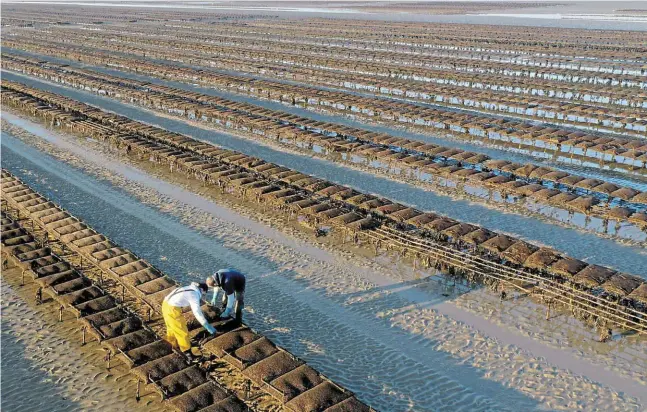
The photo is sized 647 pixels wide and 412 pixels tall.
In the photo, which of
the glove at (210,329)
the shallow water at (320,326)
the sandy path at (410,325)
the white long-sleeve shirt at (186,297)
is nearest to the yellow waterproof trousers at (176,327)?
the white long-sleeve shirt at (186,297)

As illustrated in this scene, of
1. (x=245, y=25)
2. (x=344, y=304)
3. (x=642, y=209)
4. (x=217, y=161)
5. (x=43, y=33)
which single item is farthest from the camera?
(x=245, y=25)

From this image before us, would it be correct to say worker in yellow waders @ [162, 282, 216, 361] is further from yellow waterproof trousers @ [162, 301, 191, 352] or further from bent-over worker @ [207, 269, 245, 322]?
bent-over worker @ [207, 269, 245, 322]

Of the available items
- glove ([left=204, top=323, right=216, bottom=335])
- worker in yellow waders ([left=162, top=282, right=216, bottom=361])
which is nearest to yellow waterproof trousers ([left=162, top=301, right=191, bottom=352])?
worker in yellow waders ([left=162, top=282, right=216, bottom=361])

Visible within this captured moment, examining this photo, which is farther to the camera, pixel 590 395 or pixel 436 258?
pixel 436 258

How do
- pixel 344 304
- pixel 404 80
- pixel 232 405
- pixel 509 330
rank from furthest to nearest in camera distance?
pixel 404 80 → pixel 344 304 → pixel 509 330 → pixel 232 405

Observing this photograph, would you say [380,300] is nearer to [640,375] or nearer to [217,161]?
[640,375]

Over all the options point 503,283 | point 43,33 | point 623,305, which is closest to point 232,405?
point 503,283
